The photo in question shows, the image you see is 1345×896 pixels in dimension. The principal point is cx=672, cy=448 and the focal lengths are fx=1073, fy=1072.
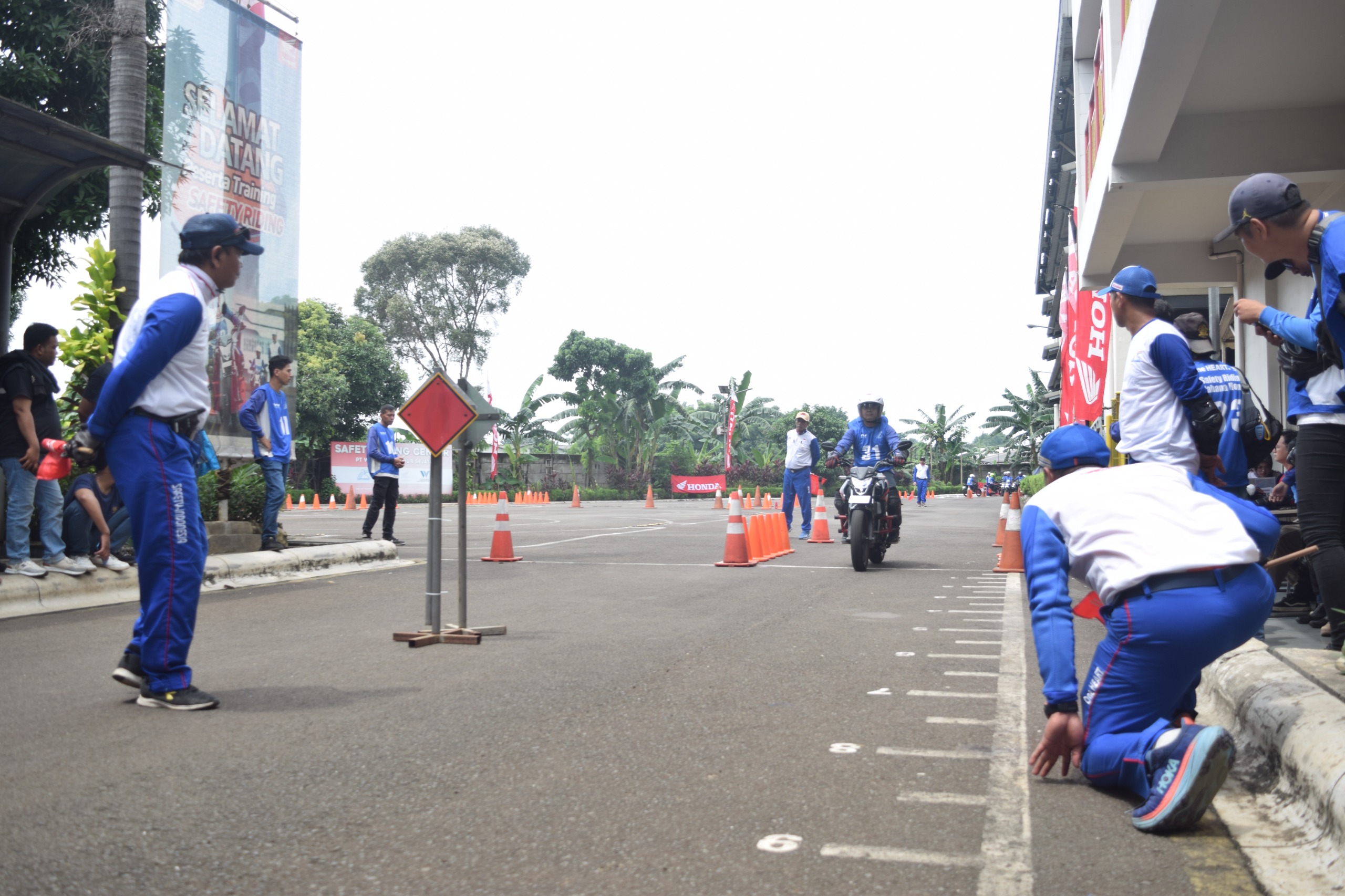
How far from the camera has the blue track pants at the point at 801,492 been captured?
51.4ft

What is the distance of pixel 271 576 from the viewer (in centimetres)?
957

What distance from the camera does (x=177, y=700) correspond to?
4387 mm

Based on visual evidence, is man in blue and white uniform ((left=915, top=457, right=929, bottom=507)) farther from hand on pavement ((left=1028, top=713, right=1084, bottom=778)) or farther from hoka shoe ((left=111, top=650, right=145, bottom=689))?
hand on pavement ((left=1028, top=713, right=1084, bottom=778))

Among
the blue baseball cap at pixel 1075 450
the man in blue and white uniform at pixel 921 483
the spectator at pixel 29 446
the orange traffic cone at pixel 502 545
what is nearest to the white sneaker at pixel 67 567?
the spectator at pixel 29 446

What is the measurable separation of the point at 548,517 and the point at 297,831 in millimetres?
21470

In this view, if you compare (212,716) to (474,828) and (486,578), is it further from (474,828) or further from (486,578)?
(486,578)

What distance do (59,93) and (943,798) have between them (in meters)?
18.4

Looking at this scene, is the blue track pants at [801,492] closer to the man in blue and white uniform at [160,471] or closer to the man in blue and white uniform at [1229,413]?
the man in blue and white uniform at [1229,413]

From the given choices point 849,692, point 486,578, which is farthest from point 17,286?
point 849,692

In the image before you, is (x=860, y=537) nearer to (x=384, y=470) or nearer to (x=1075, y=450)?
(x=384, y=470)

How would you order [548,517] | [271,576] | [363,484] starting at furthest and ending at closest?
[363,484], [548,517], [271,576]

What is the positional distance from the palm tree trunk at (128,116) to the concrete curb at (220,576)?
3.01 meters

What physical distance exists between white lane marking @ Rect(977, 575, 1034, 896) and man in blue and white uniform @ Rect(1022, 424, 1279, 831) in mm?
162

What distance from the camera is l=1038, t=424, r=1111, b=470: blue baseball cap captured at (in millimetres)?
3566
